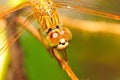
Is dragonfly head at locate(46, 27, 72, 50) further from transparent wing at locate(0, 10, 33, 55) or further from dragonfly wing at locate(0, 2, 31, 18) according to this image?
dragonfly wing at locate(0, 2, 31, 18)

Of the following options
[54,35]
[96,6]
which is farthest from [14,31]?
[96,6]

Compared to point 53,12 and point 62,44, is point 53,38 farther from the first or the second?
point 53,12

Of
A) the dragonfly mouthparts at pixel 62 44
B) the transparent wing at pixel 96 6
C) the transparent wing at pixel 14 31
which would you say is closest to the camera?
the dragonfly mouthparts at pixel 62 44

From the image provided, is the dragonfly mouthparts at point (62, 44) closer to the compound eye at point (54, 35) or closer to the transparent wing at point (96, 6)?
the compound eye at point (54, 35)

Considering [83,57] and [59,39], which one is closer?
[59,39]

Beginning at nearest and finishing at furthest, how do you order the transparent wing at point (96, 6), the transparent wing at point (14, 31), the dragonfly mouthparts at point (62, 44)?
the dragonfly mouthparts at point (62, 44)
the transparent wing at point (14, 31)
the transparent wing at point (96, 6)

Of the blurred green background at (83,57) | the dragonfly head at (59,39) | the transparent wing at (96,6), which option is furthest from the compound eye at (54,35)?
the transparent wing at (96,6)

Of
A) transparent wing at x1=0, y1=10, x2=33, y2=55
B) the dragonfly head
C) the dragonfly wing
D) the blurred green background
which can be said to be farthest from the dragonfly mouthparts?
the dragonfly wing
